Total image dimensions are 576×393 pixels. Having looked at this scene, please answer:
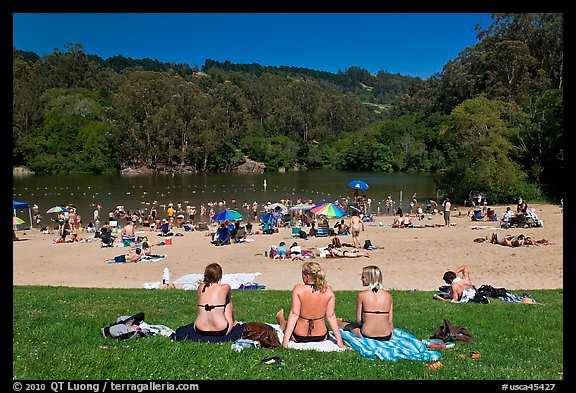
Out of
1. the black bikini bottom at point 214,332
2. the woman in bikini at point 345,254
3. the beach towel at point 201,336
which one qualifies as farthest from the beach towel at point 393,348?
the woman in bikini at point 345,254

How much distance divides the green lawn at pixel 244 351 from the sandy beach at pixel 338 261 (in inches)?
184

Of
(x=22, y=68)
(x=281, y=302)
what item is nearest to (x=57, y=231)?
(x=281, y=302)

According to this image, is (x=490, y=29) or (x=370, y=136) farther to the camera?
(x=370, y=136)

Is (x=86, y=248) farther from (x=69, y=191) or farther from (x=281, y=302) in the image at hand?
(x=69, y=191)

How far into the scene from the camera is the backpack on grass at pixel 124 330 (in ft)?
21.0

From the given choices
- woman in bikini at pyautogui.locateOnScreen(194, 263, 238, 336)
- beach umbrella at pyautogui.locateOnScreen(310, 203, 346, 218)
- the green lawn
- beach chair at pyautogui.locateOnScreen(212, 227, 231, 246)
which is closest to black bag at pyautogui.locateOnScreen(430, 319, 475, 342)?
the green lawn

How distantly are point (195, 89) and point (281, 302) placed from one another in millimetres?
84210

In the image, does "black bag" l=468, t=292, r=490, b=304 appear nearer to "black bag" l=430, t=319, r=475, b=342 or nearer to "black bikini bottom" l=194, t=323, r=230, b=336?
"black bag" l=430, t=319, r=475, b=342

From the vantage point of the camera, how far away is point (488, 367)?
18.0ft

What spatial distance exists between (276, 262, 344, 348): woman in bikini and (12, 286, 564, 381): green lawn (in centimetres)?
37

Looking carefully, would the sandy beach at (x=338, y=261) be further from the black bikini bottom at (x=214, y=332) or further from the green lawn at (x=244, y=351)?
the black bikini bottom at (x=214, y=332)

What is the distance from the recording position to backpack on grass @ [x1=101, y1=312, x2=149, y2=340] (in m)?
6.39

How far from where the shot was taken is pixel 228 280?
45.6 ft

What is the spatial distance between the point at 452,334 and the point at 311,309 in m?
2.28
